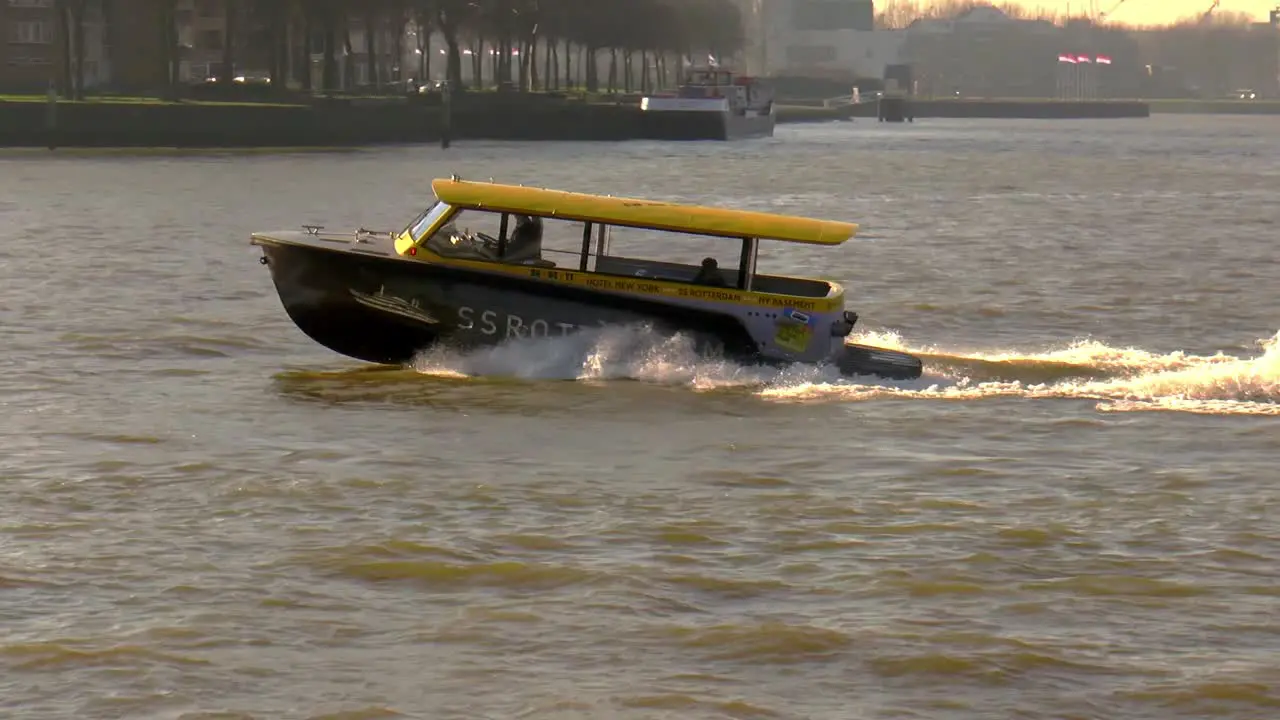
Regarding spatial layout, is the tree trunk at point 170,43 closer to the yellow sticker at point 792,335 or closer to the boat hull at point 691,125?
the boat hull at point 691,125

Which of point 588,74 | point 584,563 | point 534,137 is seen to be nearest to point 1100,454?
point 584,563

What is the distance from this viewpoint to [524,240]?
22047 millimetres

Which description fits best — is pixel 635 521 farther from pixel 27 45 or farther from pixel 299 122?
pixel 27 45

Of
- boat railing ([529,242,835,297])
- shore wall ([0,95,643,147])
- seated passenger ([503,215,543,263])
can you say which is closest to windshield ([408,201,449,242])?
seated passenger ([503,215,543,263])

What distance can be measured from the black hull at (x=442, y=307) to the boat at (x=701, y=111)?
100604 mm

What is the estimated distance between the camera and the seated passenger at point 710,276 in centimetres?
2223

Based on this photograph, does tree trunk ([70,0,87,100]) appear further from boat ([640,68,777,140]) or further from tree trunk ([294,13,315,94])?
boat ([640,68,777,140])

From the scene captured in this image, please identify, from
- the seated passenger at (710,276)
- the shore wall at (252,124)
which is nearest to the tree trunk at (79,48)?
the shore wall at (252,124)

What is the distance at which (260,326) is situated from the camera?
95.3 feet

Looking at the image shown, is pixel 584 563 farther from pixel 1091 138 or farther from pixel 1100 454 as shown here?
pixel 1091 138

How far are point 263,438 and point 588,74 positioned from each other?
142659mm

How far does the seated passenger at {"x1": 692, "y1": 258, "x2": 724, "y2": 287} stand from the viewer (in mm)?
22234

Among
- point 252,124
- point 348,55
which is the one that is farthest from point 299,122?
point 348,55

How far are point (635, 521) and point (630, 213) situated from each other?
6.40 m
